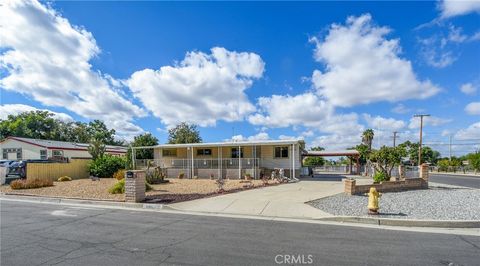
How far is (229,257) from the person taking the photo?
5402 millimetres

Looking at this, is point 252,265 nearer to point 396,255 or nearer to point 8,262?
point 396,255

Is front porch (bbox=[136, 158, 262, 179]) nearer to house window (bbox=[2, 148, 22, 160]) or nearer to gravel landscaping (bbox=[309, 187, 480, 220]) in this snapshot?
gravel landscaping (bbox=[309, 187, 480, 220])

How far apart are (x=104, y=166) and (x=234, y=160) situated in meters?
11.3

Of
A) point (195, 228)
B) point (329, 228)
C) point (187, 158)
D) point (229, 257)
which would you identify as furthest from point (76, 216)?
point (187, 158)

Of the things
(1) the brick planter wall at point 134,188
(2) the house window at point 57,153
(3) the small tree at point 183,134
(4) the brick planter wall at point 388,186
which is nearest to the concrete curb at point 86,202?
(1) the brick planter wall at point 134,188

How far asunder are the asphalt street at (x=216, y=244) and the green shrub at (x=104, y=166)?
17.9 metres

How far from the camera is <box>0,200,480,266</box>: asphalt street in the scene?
5.29 metres

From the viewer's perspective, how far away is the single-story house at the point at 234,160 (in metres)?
24.5

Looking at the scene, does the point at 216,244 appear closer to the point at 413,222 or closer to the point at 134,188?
the point at 413,222

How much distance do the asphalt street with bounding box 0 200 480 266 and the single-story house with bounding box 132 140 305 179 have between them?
15.7 metres

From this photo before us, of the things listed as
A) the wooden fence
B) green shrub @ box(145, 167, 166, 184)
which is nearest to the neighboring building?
the wooden fence

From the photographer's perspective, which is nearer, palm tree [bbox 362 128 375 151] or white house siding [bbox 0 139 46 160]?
white house siding [bbox 0 139 46 160]

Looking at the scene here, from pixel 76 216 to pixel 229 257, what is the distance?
6.54m

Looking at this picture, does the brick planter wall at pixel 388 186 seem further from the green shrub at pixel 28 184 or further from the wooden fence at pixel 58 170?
the wooden fence at pixel 58 170
